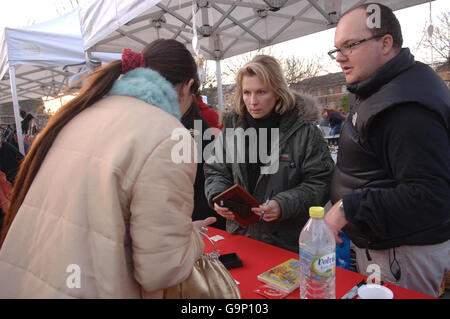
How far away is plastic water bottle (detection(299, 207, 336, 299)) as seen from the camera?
0.99 metres

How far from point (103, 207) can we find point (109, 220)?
0.04 meters

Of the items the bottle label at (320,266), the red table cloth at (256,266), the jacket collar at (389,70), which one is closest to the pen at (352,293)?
the red table cloth at (256,266)

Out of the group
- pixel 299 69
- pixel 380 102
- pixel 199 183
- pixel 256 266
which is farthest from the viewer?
pixel 299 69

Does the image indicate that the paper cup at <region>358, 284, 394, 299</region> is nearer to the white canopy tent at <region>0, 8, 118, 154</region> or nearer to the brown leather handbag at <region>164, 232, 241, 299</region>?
the brown leather handbag at <region>164, 232, 241, 299</region>

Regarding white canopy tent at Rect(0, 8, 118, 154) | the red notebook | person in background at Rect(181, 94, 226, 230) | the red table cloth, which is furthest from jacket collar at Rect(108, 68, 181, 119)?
white canopy tent at Rect(0, 8, 118, 154)

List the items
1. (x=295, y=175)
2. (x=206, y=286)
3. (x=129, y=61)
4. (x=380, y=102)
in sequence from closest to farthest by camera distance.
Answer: (x=206, y=286), (x=129, y=61), (x=380, y=102), (x=295, y=175)

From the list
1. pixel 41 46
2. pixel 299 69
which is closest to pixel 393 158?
pixel 41 46

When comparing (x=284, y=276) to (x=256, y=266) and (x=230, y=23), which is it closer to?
(x=256, y=266)

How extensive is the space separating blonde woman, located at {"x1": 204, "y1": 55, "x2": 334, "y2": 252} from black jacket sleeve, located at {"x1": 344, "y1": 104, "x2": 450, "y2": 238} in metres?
0.51

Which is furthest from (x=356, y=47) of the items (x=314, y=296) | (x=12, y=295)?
(x=12, y=295)

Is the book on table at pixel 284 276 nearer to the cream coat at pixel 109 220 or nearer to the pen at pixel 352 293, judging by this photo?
the pen at pixel 352 293

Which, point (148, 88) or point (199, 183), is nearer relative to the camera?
point (148, 88)

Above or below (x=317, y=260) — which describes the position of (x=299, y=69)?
above

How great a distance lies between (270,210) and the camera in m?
1.59
